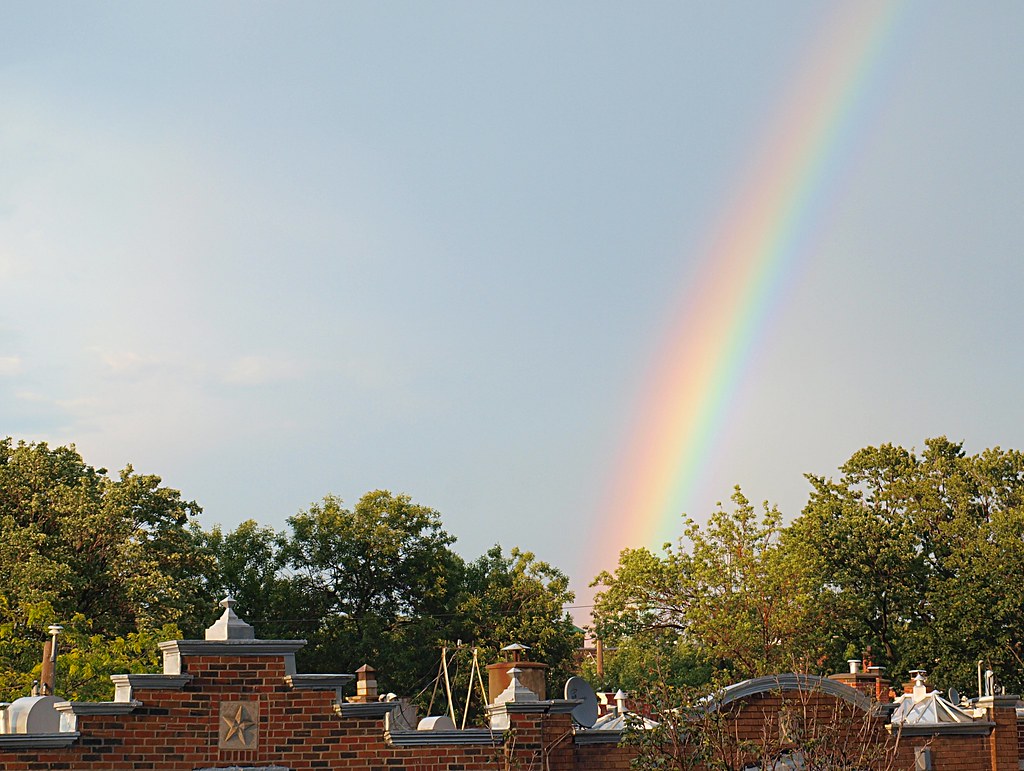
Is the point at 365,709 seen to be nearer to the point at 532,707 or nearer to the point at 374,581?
the point at 532,707

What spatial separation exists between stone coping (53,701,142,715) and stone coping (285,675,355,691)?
194 centimetres

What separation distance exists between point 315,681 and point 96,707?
2749 mm

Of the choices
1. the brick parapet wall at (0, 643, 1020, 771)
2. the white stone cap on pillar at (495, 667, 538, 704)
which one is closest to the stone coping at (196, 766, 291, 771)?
the brick parapet wall at (0, 643, 1020, 771)

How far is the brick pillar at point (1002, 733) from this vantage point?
21391mm

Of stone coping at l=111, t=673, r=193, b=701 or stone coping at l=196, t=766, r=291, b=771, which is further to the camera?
stone coping at l=196, t=766, r=291, b=771

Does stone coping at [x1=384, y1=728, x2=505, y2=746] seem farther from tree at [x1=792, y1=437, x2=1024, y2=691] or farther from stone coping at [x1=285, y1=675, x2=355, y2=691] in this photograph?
tree at [x1=792, y1=437, x2=1024, y2=691]

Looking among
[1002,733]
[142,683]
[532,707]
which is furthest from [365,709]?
[1002,733]

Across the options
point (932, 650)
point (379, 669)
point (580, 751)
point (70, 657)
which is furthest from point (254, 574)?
point (580, 751)

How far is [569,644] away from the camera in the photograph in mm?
52406

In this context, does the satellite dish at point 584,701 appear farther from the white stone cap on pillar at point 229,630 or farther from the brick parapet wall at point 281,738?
the white stone cap on pillar at point 229,630

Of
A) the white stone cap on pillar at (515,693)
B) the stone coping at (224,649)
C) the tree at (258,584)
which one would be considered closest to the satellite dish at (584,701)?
the white stone cap on pillar at (515,693)

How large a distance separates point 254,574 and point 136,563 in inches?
433

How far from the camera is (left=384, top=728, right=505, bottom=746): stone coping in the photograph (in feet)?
55.7

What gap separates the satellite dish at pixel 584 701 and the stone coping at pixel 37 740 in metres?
7.06
